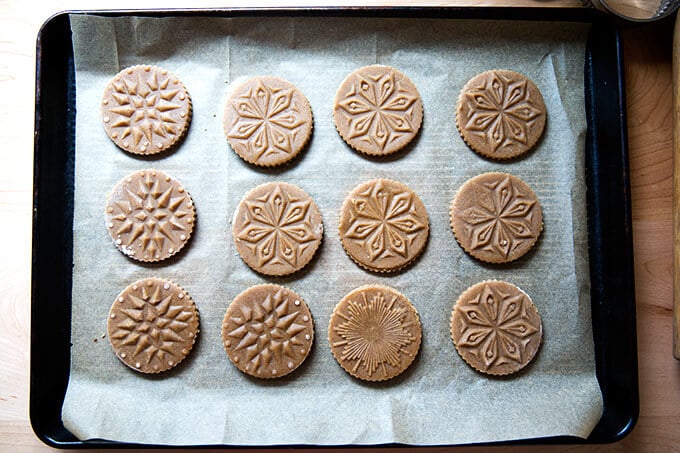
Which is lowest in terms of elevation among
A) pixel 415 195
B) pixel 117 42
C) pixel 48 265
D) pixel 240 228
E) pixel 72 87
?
pixel 48 265

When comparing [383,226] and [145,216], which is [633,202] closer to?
[383,226]

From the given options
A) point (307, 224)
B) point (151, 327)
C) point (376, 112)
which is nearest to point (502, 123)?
point (376, 112)

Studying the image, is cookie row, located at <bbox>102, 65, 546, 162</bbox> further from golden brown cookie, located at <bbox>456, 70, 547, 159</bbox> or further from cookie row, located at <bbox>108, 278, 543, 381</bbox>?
cookie row, located at <bbox>108, 278, 543, 381</bbox>

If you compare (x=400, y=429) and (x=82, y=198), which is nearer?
(x=400, y=429)

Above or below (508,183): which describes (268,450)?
below

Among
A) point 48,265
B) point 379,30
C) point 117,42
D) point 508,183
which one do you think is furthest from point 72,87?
point 508,183

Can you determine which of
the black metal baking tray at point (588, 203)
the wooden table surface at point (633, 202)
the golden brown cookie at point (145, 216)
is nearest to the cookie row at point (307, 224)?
the golden brown cookie at point (145, 216)

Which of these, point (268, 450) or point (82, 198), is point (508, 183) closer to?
point (268, 450)
